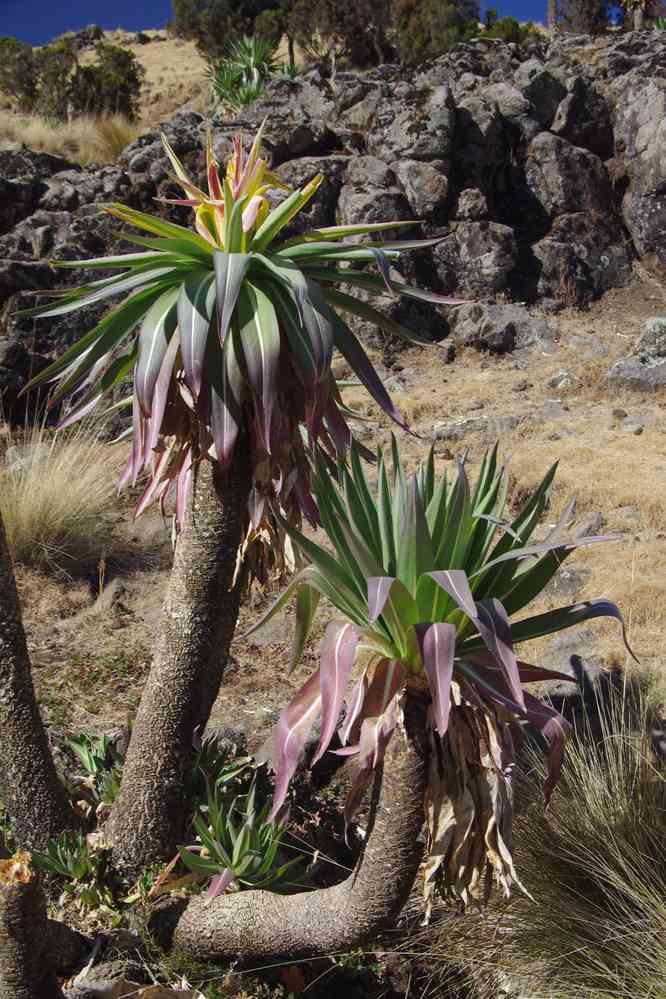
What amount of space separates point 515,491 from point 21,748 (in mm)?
4619

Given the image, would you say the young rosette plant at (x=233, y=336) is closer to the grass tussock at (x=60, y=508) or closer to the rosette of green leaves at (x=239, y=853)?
the rosette of green leaves at (x=239, y=853)

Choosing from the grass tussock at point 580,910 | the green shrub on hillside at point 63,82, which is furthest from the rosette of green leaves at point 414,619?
the green shrub on hillside at point 63,82

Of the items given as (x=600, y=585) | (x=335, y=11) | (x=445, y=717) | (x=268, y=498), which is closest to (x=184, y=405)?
(x=268, y=498)

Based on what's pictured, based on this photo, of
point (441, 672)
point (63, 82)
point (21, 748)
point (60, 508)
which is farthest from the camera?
point (63, 82)

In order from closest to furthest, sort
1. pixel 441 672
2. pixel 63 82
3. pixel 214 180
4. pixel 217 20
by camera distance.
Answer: pixel 441 672 < pixel 214 180 < pixel 63 82 < pixel 217 20

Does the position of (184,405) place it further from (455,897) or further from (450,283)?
(450,283)

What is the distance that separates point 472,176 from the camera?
11.8 metres

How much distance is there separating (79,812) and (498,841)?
5.57 feet

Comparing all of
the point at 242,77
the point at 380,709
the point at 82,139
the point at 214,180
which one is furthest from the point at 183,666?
the point at 242,77

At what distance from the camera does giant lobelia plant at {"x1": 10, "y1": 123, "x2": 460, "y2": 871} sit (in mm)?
2176

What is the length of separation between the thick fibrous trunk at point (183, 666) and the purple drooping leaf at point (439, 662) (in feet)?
2.85

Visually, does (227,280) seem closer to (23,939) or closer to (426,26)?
(23,939)

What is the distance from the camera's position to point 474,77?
13141 mm

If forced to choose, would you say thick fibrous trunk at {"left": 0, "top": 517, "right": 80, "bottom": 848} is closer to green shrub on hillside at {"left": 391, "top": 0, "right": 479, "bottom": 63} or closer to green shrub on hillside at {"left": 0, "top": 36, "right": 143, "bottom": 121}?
green shrub on hillside at {"left": 0, "top": 36, "right": 143, "bottom": 121}
